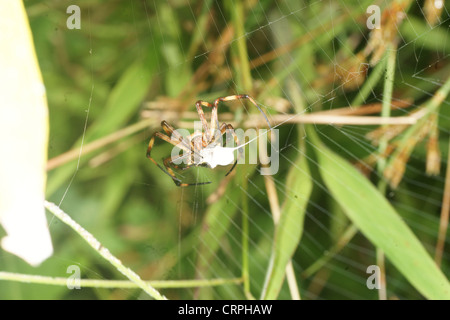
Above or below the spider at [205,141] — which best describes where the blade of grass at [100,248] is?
below

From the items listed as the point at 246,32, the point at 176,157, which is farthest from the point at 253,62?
the point at 176,157

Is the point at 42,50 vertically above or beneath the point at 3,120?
above

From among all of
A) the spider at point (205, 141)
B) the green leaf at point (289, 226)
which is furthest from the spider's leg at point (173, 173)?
the green leaf at point (289, 226)

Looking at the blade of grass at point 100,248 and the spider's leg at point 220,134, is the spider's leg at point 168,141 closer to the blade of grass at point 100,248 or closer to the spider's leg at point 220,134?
the spider's leg at point 220,134

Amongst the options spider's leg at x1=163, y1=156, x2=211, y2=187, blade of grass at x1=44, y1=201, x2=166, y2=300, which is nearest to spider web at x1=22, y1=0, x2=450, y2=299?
spider's leg at x1=163, y1=156, x2=211, y2=187

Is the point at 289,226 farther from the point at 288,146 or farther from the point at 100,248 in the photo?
the point at 100,248

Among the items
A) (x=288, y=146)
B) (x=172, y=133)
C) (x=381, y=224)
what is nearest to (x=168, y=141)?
(x=172, y=133)
